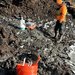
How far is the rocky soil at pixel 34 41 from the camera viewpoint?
38.6 feet

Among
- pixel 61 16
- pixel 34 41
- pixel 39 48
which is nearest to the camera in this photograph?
pixel 39 48

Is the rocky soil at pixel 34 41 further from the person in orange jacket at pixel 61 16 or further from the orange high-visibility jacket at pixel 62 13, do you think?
the orange high-visibility jacket at pixel 62 13

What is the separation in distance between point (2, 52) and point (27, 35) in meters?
3.15

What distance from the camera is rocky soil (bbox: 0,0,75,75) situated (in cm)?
1177

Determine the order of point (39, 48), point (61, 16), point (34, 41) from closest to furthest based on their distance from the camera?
point (39, 48) → point (34, 41) → point (61, 16)

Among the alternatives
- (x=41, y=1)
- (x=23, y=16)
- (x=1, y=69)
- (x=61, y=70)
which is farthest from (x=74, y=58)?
(x=41, y=1)

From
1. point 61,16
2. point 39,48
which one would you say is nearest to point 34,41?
point 39,48

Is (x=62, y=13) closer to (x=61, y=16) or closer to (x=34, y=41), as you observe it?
(x=61, y=16)

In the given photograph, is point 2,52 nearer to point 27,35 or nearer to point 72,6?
point 27,35

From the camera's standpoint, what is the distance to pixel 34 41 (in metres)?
15.0

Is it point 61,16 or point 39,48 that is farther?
point 61,16

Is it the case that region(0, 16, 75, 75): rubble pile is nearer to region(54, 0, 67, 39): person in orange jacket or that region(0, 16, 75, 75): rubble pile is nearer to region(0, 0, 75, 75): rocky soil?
region(0, 0, 75, 75): rocky soil

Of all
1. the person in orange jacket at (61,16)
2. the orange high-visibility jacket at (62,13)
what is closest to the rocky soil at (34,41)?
the person in orange jacket at (61,16)

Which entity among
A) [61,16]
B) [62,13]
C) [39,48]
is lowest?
[39,48]
